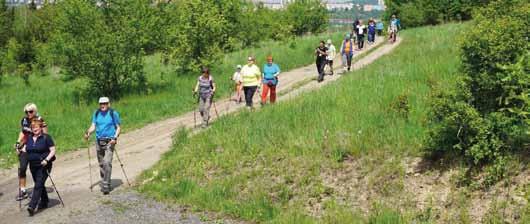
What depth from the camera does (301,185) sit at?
9977 millimetres

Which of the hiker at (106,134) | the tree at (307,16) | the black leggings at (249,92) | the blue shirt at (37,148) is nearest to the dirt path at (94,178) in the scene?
the hiker at (106,134)

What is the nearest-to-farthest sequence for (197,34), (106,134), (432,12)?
(106,134)
(197,34)
(432,12)

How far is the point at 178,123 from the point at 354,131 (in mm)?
8140

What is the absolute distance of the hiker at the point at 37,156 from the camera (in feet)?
32.9

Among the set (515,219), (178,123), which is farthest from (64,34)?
(515,219)

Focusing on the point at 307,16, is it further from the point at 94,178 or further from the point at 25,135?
the point at 25,135

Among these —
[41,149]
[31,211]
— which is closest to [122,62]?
[41,149]

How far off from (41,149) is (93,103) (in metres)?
11.7

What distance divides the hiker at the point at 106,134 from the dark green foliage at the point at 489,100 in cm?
586

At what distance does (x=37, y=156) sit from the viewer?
10031mm

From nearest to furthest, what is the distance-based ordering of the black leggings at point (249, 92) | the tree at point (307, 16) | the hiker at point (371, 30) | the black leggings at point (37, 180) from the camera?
the black leggings at point (37, 180) < the black leggings at point (249, 92) < the hiker at point (371, 30) < the tree at point (307, 16)

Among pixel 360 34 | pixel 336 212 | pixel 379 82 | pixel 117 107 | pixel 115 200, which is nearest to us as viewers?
pixel 336 212

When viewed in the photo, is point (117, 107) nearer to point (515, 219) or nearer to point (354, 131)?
point (354, 131)

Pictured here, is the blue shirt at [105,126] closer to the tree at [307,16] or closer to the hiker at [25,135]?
the hiker at [25,135]
